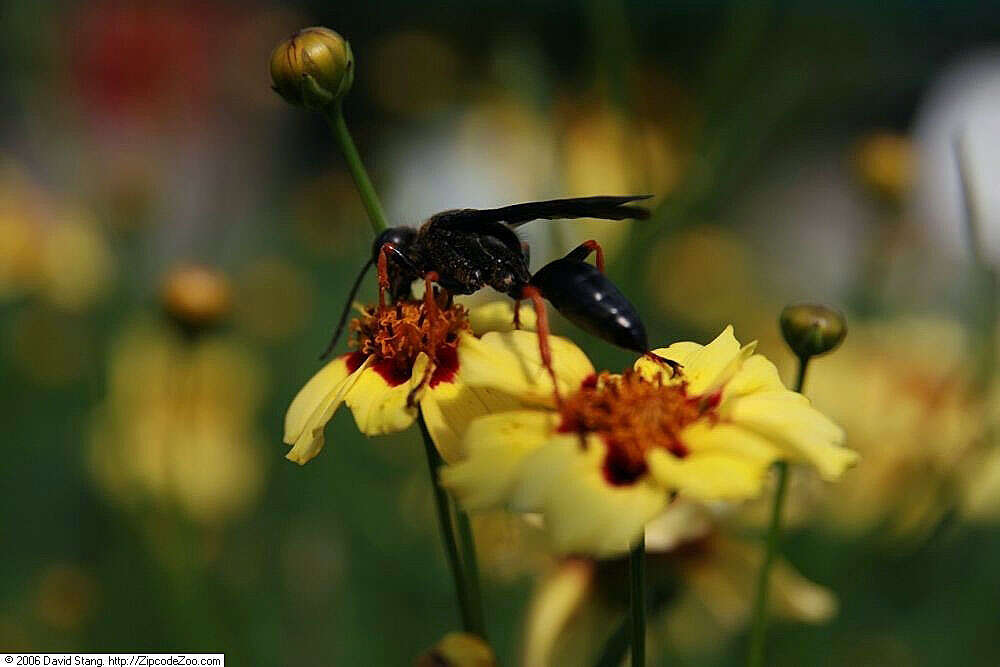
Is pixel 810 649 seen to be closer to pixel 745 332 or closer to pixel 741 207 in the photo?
pixel 745 332

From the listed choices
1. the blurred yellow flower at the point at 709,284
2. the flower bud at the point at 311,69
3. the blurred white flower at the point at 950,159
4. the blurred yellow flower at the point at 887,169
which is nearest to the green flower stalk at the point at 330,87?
the flower bud at the point at 311,69

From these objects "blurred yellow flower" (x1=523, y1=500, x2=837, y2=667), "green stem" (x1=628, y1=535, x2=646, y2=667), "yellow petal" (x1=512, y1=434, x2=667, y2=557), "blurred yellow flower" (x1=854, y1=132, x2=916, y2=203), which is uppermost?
"blurred yellow flower" (x1=854, y1=132, x2=916, y2=203)

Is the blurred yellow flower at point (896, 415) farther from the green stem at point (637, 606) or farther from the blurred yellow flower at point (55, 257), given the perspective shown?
the blurred yellow flower at point (55, 257)

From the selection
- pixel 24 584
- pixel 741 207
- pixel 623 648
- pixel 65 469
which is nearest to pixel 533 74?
pixel 623 648

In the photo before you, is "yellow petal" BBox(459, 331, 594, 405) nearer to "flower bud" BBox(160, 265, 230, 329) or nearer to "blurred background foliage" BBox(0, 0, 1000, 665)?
"blurred background foliage" BBox(0, 0, 1000, 665)

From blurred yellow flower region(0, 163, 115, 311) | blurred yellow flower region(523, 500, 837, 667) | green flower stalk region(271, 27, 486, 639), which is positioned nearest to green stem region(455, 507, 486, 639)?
green flower stalk region(271, 27, 486, 639)
